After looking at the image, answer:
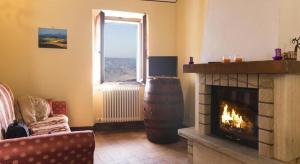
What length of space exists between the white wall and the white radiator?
1714 mm

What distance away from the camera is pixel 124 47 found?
14.4 ft

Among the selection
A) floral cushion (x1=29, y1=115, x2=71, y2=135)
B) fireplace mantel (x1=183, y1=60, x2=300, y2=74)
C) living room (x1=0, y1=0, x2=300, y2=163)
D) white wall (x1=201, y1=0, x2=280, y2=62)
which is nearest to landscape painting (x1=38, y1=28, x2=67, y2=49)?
living room (x1=0, y1=0, x2=300, y2=163)

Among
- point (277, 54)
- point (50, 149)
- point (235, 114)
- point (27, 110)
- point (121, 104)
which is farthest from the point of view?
point (121, 104)

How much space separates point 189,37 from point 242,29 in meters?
1.71

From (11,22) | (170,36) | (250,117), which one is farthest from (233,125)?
(11,22)

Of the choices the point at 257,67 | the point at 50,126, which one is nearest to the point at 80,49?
the point at 50,126

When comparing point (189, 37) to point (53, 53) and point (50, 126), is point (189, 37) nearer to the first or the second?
point (53, 53)

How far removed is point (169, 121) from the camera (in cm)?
338

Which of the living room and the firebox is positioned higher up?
the living room

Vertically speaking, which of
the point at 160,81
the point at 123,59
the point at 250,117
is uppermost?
the point at 123,59

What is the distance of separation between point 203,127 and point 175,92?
881mm

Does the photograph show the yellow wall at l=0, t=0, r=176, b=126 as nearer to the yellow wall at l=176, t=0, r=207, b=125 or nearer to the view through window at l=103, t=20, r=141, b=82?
the view through window at l=103, t=20, r=141, b=82

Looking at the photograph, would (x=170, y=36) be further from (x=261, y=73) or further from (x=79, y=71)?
(x=261, y=73)

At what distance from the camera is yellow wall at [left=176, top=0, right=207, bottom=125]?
3.66 metres
